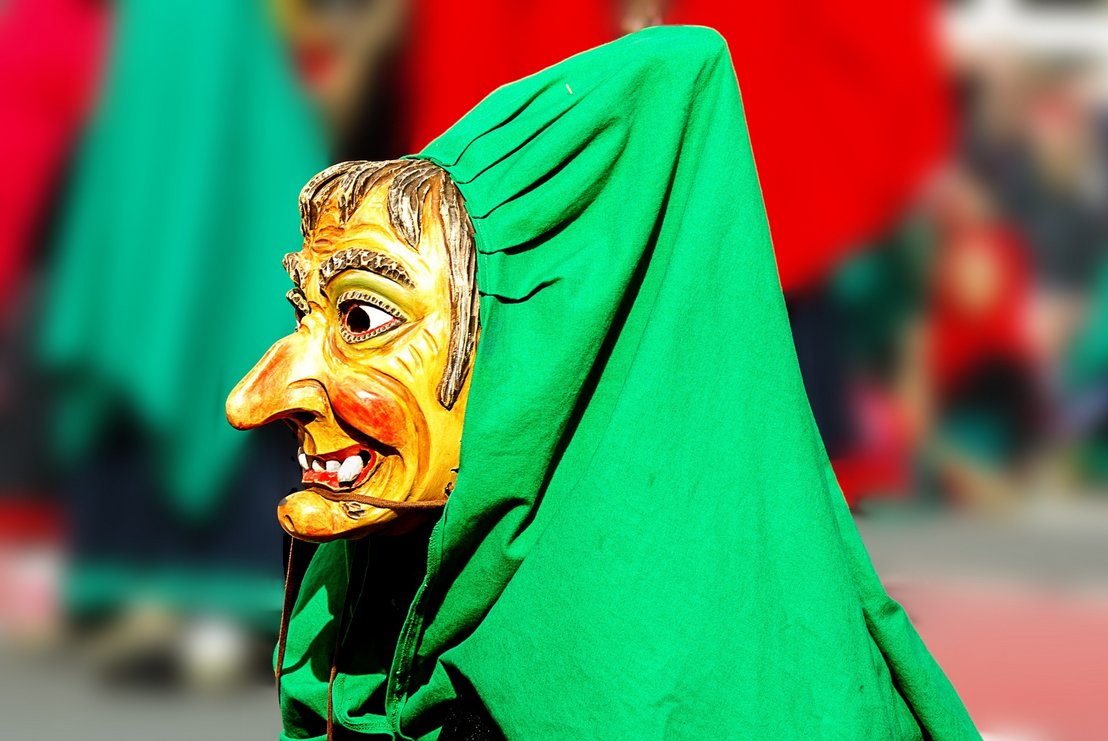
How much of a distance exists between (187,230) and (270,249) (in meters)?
0.24

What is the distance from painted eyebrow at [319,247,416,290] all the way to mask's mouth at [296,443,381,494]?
0.67ft

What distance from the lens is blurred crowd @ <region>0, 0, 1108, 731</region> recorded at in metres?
3.51

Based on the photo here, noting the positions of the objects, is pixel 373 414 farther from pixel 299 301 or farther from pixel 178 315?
pixel 178 315

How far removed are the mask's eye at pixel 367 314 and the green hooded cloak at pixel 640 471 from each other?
0.11 meters

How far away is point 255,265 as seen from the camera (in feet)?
Result: 11.9

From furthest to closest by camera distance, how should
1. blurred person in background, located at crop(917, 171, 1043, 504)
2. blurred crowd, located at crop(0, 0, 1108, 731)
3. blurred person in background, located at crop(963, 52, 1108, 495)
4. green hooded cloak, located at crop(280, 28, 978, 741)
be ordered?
blurred person in background, located at crop(963, 52, 1108, 495) < blurred person in background, located at crop(917, 171, 1043, 504) < blurred crowd, located at crop(0, 0, 1108, 731) < green hooded cloak, located at crop(280, 28, 978, 741)

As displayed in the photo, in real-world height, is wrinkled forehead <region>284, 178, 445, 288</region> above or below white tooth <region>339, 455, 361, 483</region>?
above

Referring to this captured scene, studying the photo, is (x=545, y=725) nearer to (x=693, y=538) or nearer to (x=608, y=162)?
(x=693, y=538)

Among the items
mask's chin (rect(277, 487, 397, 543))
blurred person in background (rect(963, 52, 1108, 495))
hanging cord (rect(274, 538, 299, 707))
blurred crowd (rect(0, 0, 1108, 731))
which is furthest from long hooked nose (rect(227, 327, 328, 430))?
blurred person in background (rect(963, 52, 1108, 495))

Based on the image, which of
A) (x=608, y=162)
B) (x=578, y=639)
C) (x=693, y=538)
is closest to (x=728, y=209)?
(x=608, y=162)

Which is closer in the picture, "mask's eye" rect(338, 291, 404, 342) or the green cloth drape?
"mask's eye" rect(338, 291, 404, 342)

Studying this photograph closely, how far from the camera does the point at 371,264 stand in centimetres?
146

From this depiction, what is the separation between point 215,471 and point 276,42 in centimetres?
128

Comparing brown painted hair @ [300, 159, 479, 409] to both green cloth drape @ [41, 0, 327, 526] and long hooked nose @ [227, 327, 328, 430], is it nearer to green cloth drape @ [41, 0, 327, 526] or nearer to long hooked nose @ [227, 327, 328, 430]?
long hooked nose @ [227, 327, 328, 430]
